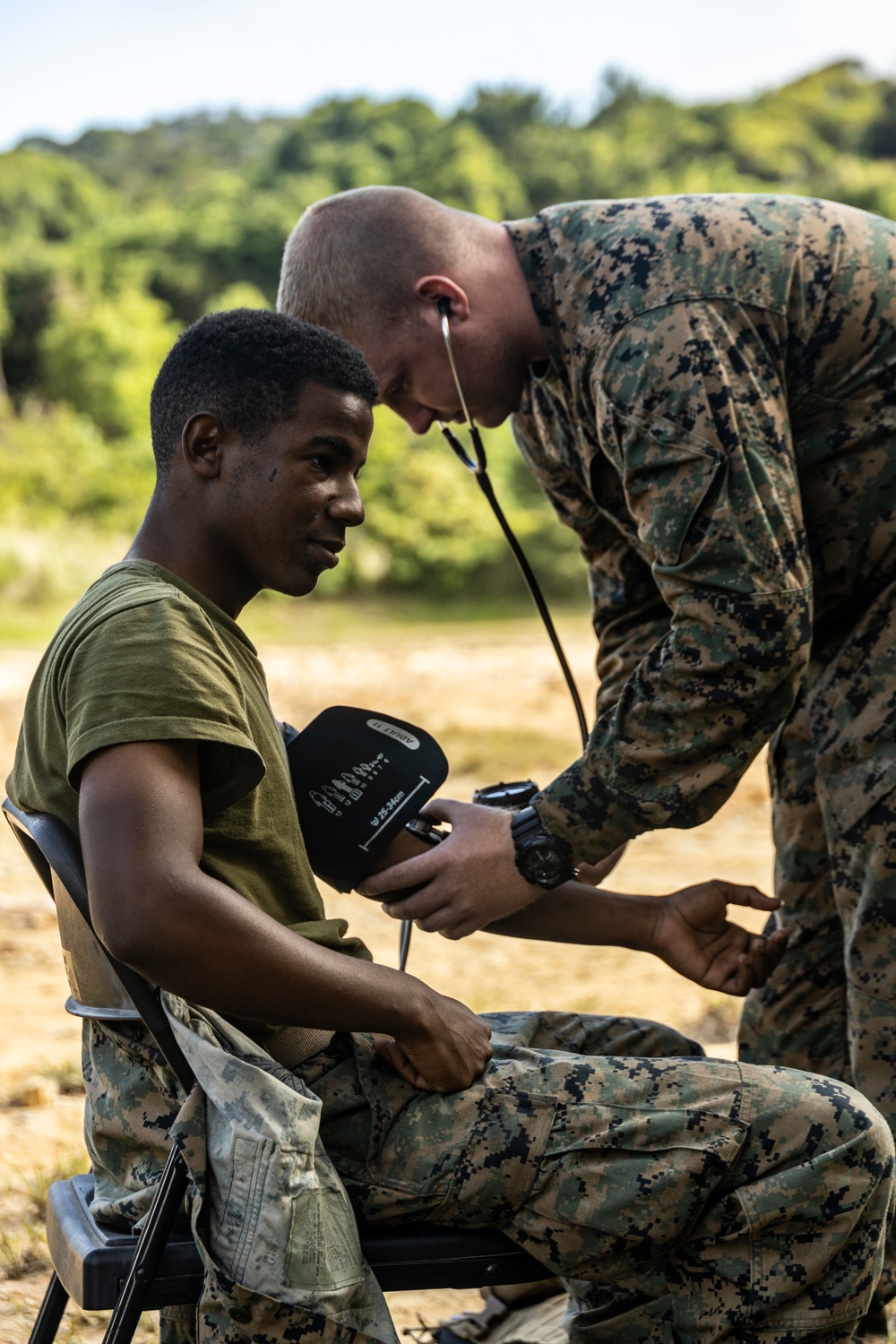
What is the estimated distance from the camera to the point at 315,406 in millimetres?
1931

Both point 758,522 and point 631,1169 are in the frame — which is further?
point 758,522

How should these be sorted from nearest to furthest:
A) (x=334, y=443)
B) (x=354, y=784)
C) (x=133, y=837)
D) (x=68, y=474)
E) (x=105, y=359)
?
(x=133, y=837)
(x=334, y=443)
(x=354, y=784)
(x=68, y=474)
(x=105, y=359)

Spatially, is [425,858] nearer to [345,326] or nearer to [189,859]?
[189,859]

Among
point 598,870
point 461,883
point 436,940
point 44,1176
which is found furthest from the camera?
point 436,940

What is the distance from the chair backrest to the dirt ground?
1.22m

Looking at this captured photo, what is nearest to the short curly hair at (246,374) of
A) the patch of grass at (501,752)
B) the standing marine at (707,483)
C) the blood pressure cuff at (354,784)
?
Result: the blood pressure cuff at (354,784)

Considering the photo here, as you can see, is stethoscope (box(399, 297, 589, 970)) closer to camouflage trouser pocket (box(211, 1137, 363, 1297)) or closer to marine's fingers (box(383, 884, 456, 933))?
marine's fingers (box(383, 884, 456, 933))

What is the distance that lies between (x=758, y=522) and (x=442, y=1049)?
103 cm

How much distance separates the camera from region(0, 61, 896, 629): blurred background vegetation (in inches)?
892

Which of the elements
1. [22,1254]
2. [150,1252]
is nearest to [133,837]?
[150,1252]

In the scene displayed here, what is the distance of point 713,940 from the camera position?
7.79ft

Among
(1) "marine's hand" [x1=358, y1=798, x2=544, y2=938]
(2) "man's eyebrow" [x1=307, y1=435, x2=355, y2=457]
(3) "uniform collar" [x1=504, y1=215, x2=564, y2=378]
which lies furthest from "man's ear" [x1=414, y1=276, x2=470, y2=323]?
(1) "marine's hand" [x1=358, y1=798, x2=544, y2=938]

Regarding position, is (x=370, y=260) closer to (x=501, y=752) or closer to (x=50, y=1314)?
(x=50, y=1314)

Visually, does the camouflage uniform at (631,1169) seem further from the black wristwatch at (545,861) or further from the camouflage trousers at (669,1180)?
the black wristwatch at (545,861)
